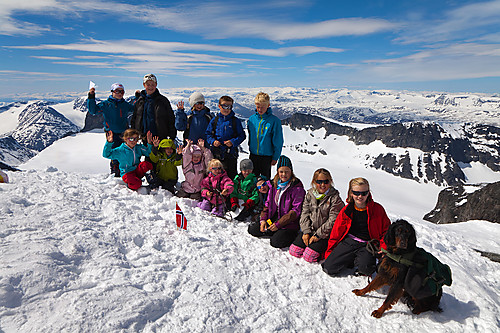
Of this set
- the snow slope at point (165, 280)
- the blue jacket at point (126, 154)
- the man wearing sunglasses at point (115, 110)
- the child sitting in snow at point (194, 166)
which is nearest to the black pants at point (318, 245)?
the snow slope at point (165, 280)

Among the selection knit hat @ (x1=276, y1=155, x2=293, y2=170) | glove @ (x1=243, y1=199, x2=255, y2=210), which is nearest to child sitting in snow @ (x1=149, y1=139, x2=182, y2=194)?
glove @ (x1=243, y1=199, x2=255, y2=210)

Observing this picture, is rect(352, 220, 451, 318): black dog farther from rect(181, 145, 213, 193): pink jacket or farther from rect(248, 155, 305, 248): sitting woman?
rect(181, 145, 213, 193): pink jacket

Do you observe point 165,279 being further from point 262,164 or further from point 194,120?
point 194,120

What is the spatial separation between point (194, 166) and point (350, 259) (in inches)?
226

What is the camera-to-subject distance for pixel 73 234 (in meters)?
5.66

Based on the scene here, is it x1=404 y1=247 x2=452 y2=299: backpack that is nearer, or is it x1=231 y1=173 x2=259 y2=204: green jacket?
x1=404 y1=247 x2=452 y2=299: backpack

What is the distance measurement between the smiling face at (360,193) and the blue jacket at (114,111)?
8.90m

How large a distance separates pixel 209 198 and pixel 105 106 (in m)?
5.68

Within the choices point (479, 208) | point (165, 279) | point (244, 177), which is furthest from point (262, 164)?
point (479, 208)

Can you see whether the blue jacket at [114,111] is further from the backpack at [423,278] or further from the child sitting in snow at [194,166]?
the backpack at [423,278]

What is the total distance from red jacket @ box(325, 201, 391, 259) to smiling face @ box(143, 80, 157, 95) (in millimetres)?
7504

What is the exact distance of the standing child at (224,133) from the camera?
912 centimetres

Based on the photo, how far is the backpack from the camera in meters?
4.48

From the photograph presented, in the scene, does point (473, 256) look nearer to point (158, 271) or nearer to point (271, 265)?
point (271, 265)
